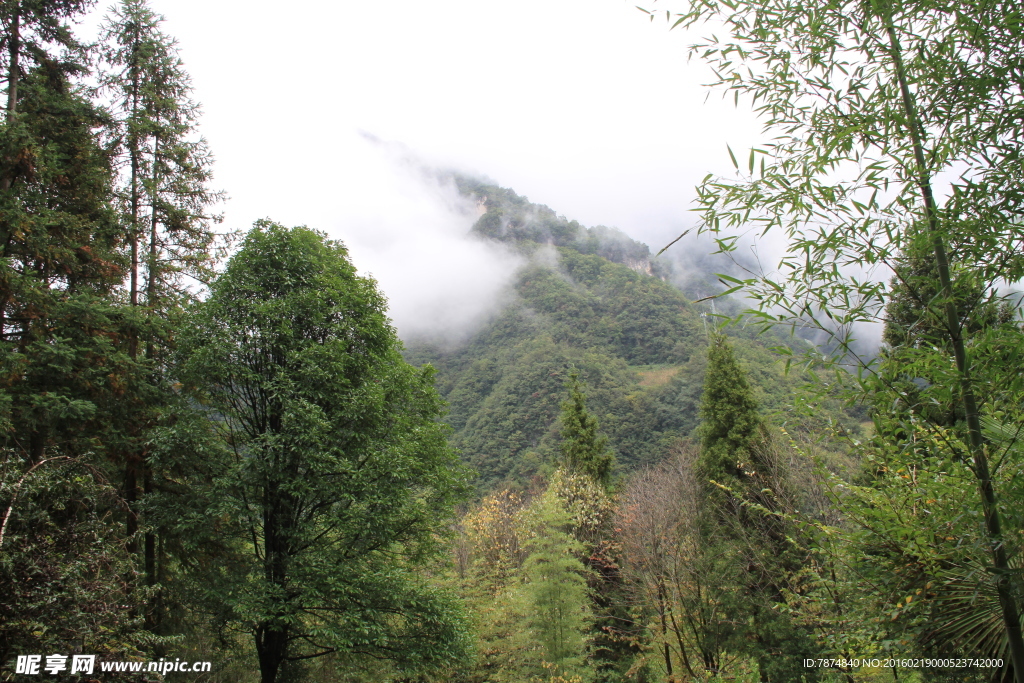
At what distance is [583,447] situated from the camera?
1995 cm

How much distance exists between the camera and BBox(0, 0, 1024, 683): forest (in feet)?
7.88

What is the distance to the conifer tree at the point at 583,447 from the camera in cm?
1947

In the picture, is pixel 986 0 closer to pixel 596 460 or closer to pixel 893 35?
pixel 893 35

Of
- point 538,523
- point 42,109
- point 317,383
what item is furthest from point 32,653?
point 538,523

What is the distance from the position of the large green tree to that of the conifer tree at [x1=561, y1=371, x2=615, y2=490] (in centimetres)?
1078

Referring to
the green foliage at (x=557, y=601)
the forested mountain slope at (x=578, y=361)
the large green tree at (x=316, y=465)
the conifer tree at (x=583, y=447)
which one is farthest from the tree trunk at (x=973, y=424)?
the forested mountain slope at (x=578, y=361)

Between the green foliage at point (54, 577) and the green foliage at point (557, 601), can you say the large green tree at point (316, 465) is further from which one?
the green foliage at point (557, 601)

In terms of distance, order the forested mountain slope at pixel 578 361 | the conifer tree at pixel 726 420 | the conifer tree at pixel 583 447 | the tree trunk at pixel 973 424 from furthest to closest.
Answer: the forested mountain slope at pixel 578 361 → the conifer tree at pixel 583 447 → the conifer tree at pixel 726 420 → the tree trunk at pixel 973 424

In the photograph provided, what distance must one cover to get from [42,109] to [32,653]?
9.64 meters

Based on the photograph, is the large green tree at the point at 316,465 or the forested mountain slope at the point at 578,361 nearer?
the large green tree at the point at 316,465

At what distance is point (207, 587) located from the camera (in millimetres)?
8367

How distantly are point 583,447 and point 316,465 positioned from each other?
13453 millimetres

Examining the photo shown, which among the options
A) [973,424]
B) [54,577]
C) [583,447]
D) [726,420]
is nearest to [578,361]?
[583,447]

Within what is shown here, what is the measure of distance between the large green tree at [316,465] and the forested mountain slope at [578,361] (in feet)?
57.2
